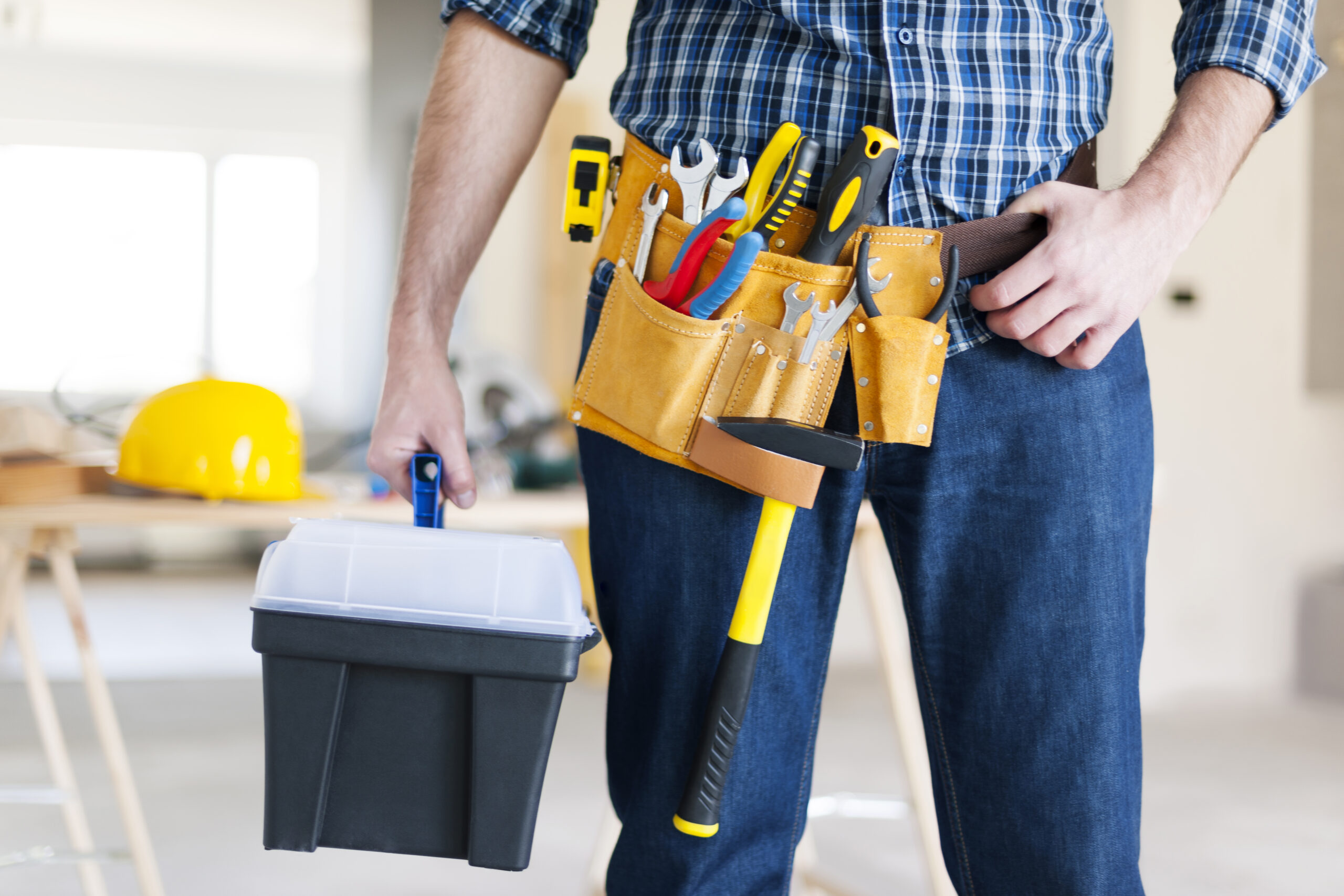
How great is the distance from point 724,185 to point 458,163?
274mm

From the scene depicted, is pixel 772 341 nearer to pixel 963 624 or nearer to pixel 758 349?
pixel 758 349

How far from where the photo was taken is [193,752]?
280 cm

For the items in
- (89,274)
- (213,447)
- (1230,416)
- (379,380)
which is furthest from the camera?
(89,274)

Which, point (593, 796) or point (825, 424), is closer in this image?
point (825, 424)

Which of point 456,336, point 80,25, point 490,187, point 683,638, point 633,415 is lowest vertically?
point 456,336

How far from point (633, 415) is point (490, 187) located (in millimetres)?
274

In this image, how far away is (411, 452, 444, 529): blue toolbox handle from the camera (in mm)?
816

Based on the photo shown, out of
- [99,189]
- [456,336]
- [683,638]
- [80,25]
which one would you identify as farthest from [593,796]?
[80,25]

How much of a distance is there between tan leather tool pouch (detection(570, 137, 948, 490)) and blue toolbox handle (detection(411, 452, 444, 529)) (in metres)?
0.13

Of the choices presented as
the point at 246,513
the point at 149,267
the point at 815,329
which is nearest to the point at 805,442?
the point at 815,329

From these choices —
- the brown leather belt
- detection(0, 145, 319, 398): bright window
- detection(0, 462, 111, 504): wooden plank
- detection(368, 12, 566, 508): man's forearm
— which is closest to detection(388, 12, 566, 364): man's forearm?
detection(368, 12, 566, 508): man's forearm

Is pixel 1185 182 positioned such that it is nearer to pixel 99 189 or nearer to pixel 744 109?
pixel 744 109

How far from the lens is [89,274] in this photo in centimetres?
598

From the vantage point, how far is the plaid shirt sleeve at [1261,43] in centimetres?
71
